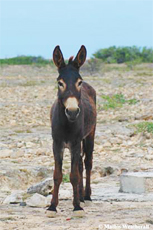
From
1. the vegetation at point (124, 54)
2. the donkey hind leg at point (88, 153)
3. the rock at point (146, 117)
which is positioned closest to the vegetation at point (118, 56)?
the vegetation at point (124, 54)

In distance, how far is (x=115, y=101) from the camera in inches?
853

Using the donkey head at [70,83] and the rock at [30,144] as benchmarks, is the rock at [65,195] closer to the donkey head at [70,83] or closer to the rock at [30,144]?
the donkey head at [70,83]

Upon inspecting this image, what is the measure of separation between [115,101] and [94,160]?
11331 millimetres

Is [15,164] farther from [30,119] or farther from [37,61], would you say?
[37,61]

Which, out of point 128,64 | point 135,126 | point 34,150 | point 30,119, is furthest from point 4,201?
point 128,64

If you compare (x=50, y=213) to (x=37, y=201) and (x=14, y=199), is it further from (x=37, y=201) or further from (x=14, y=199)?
(x=14, y=199)

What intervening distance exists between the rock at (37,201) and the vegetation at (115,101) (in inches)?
494

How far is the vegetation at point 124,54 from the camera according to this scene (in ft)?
194

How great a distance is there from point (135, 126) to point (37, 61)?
138 feet

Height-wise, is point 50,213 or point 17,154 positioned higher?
point 50,213

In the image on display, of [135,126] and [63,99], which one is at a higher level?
[63,99]

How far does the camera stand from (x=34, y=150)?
11.4 m

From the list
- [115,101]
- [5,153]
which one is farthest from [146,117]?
[5,153]

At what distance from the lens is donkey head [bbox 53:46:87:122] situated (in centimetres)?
577
